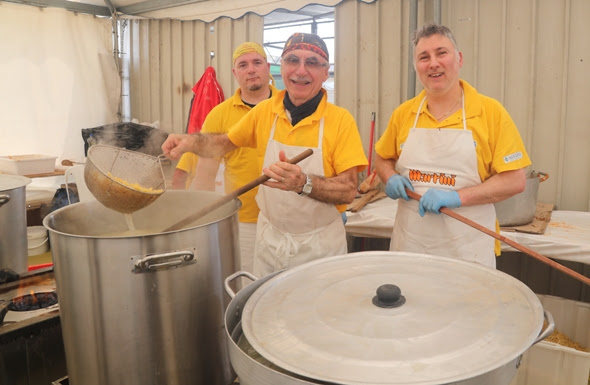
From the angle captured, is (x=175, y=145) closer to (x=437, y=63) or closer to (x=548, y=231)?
(x=437, y=63)

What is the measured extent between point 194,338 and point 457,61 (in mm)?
1575

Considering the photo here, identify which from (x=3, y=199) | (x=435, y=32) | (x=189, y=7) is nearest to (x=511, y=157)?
(x=435, y=32)

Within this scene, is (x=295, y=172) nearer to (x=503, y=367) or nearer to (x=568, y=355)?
(x=503, y=367)

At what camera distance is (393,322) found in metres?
0.89

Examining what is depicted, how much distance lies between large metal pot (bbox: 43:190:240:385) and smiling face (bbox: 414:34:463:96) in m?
1.23

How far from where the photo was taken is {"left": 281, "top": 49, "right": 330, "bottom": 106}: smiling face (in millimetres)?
1933

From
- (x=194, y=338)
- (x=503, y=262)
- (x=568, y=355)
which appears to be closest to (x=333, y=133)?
(x=194, y=338)

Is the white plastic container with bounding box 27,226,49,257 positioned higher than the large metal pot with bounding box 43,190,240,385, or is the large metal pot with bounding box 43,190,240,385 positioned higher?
the large metal pot with bounding box 43,190,240,385

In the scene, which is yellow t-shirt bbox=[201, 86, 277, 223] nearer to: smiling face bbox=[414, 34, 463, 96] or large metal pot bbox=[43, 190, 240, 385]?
smiling face bbox=[414, 34, 463, 96]

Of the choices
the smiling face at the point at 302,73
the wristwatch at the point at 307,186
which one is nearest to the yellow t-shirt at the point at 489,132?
the smiling face at the point at 302,73

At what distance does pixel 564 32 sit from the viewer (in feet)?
10.6

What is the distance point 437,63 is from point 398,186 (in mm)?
538

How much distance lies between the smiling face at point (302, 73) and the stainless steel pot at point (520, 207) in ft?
4.68

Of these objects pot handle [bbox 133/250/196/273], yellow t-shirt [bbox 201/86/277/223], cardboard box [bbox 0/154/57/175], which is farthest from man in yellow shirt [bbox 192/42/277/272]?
cardboard box [bbox 0/154/57/175]
